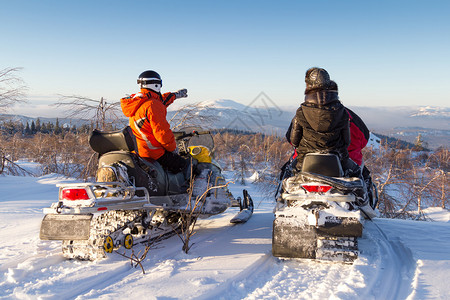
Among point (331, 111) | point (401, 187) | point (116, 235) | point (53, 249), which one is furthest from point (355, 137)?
point (401, 187)

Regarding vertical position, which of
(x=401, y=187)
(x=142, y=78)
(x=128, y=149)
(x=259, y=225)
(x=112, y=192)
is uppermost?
(x=142, y=78)

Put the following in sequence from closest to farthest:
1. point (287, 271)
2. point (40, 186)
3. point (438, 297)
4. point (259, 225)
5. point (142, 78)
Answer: point (438, 297)
point (287, 271)
point (142, 78)
point (259, 225)
point (40, 186)

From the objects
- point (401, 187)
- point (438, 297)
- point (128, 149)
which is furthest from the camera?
point (401, 187)

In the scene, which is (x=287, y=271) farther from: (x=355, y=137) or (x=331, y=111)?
(x=355, y=137)

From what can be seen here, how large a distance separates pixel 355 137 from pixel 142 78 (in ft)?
9.23

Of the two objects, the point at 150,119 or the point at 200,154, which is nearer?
the point at 150,119

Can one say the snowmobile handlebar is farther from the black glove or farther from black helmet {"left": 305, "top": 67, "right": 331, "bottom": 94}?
black helmet {"left": 305, "top": 67, "right": 331, "bottom": 94}

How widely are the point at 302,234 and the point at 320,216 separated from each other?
0.84 feet

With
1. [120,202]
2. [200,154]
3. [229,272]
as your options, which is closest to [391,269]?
[229,272]

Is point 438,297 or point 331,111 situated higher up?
point 331,111

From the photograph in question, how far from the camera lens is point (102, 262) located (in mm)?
3279

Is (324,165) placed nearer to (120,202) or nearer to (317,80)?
(317,80)

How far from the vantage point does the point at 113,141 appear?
3.91m

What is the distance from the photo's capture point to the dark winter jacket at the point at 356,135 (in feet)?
14.1
